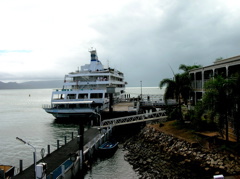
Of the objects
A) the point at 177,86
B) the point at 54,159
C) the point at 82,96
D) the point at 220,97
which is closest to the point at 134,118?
the point at 177,86

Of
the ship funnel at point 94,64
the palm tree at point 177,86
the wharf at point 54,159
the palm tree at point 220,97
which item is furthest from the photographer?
the ship funnel at point 94,64

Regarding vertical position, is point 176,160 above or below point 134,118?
below

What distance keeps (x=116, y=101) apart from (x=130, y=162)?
27971 mm

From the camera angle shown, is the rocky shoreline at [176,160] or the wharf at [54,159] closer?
the wharf at [54,159]

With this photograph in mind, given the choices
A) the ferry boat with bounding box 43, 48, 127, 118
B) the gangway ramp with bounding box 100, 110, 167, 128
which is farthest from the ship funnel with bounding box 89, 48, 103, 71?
the gangway ramp with bounding box 100, 110, 167, 128

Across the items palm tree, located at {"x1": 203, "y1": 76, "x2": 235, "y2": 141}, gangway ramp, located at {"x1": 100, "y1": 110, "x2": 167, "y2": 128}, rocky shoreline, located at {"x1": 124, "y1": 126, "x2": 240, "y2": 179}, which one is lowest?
rocky shoreline, located at {"x1": 124, "y1": 126, "x2": 240, "y2": 179}

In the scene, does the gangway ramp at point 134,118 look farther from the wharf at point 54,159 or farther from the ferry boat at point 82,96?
the wharf at point 54,159

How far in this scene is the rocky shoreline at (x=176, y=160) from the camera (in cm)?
1412

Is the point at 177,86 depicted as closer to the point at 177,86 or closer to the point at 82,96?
the point at 177,86

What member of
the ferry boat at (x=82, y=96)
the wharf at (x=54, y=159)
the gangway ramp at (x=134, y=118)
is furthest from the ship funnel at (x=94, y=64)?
the wharf at (x=54, y=159)

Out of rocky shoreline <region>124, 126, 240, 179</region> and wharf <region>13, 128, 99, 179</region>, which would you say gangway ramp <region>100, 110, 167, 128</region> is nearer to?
rocky shoreline <region>124, 126, 240, 179</region>

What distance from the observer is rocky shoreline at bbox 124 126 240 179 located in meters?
14.1

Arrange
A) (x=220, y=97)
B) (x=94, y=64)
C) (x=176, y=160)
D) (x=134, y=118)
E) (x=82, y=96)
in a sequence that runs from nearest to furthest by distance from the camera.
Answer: (x=220, y=97) < (x=176, y=160) < (x=134, y=118) < (x=82, y=96) < (x=94, y=64)

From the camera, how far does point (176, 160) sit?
17.1 meters
